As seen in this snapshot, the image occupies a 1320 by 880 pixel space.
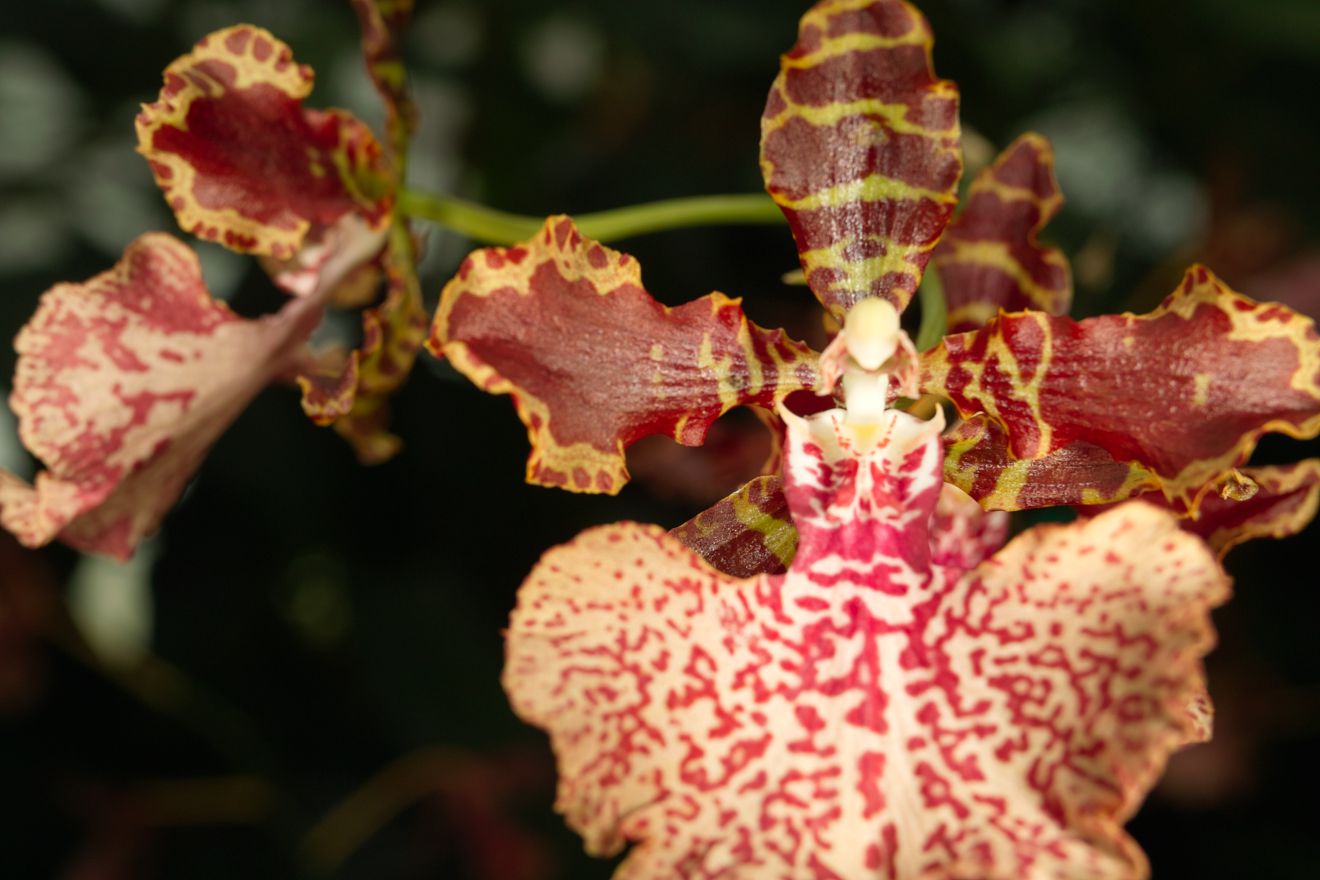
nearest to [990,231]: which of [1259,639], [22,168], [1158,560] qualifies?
[1158,560]

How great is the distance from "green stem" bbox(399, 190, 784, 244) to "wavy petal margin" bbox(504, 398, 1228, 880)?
39 cm

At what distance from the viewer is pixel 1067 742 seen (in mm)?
882

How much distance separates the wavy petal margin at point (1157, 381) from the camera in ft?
3.01

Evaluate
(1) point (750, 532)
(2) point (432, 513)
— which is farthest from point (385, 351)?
(2) point (432, 513)

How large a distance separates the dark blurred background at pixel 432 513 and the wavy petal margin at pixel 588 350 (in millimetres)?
971

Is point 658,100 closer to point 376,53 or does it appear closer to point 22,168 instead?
point 22,168

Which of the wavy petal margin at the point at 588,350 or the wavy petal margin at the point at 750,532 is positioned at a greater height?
the wavy petal margin at the point at 588,350

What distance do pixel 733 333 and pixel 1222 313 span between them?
32 centimetres

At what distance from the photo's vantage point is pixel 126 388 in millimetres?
1205

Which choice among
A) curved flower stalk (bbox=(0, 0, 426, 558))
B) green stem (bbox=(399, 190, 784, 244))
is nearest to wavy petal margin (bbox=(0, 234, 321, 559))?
curved flower stalk (bbox=(0, 0, 426, 558))

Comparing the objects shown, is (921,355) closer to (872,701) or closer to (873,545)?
(873,545)

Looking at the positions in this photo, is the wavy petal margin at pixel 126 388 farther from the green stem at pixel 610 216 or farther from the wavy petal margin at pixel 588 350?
the wavy petal margin at pixel 588 350

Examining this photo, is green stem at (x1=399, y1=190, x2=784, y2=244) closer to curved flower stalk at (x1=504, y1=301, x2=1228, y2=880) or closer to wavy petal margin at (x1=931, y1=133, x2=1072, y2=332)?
wavy petal margin at (x1=931, y1=133, x2=1072, y2=332)

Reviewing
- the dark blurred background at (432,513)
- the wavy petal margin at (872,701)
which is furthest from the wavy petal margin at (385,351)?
the dark blurred background at (432,513)
